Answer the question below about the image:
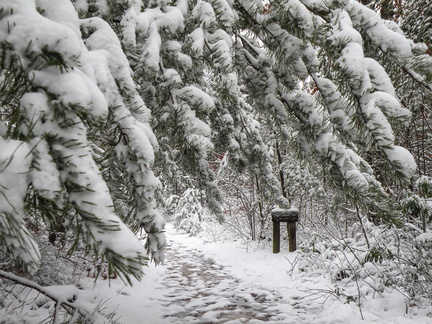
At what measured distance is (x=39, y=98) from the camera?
0.63 meters

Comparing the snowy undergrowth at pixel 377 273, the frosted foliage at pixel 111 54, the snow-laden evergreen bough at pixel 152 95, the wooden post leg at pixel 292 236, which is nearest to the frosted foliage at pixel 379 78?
the snow-laden evergreen bough at pixel 152 95

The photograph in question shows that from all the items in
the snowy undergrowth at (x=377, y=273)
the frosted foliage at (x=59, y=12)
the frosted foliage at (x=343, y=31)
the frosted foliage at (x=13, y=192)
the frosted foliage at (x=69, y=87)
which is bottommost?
the snowy undergrowth at (x=377, y=273)

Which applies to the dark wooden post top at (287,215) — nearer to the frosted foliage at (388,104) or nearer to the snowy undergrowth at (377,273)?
the snowy undergrowth at (377,273)

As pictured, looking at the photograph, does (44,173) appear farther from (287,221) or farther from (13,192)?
(287,221)

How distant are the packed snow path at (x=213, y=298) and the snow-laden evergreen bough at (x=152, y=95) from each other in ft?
8.25

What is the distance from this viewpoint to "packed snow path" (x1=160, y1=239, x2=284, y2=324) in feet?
13.3

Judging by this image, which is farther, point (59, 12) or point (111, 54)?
point (111, 54)

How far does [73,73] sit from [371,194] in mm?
1194

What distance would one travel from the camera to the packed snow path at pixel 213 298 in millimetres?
4066

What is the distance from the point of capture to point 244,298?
15.7ft

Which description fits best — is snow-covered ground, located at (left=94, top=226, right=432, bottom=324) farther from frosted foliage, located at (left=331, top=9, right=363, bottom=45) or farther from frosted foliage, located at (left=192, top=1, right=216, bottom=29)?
frosted foliage, located at (left=331, top=9, right=363, bottom=45)

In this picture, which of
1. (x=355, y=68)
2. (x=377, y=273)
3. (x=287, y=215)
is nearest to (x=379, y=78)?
(x=355, y=68)

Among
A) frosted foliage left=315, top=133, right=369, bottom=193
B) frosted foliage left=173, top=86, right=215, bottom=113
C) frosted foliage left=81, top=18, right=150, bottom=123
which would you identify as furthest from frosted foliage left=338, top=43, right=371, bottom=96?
frosted foliage left=81, top=18, right=150, bottom=123

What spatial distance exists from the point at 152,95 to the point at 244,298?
13.0ft
